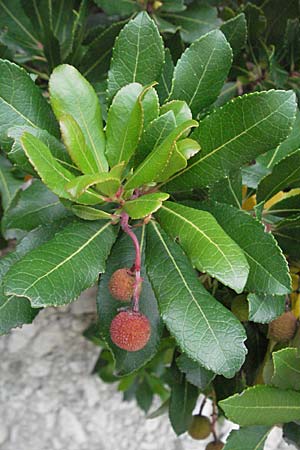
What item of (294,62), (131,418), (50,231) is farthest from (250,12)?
(131,418)

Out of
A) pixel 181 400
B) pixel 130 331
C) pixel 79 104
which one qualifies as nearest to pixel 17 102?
pixel 79 104

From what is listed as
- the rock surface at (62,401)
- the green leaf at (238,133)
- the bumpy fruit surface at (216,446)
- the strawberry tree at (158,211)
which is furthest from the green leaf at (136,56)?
the rock surface at (62,401)

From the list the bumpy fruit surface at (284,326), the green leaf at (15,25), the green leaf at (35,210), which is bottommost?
the bumpy fruit surface at (284,326)

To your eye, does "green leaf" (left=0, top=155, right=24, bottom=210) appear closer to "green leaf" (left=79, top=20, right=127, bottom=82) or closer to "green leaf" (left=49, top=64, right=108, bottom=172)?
"green leaf" (left=79, top=20, right=127, bottom=82)

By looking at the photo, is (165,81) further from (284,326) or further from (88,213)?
(284,326)

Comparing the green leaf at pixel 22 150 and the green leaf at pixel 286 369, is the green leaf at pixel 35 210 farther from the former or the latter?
the green leaf at pixel 286 369

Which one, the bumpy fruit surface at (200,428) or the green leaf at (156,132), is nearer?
the green leaf at (156,132)
